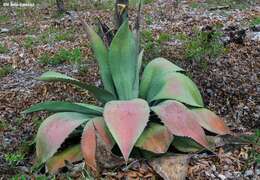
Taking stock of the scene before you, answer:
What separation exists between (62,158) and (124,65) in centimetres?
92

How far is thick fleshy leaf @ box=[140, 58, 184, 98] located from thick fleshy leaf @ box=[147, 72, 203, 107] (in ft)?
0.26

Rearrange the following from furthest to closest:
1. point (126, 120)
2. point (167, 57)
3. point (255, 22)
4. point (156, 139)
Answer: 1. point (255, 22)
2. point (167, 57)
3. point (156, 139)
4. point (126, 120)

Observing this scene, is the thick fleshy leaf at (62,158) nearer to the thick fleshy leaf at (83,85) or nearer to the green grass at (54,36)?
the thick fleshy leaf at (83,85)

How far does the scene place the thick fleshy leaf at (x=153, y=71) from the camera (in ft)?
13.1

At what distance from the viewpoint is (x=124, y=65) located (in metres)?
3.81

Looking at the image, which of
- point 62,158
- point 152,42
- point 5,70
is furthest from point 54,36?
point 62,158

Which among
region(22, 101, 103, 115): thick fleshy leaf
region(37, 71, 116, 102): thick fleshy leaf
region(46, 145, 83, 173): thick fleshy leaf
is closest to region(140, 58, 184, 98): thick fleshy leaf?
region(37, 71, 116, 102): thick fleshy leaf

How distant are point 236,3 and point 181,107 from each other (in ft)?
25.9

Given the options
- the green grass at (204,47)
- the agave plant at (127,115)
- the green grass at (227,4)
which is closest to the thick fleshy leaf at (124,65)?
the agave plant at (127,115)

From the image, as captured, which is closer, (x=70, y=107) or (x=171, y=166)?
(x=171, y=166)

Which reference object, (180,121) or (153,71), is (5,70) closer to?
(153,71)

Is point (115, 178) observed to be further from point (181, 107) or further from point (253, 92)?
point (253, 92)

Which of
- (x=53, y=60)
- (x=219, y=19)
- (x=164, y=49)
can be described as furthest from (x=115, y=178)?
(x=219, y=19)

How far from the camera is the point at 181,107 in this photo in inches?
133
